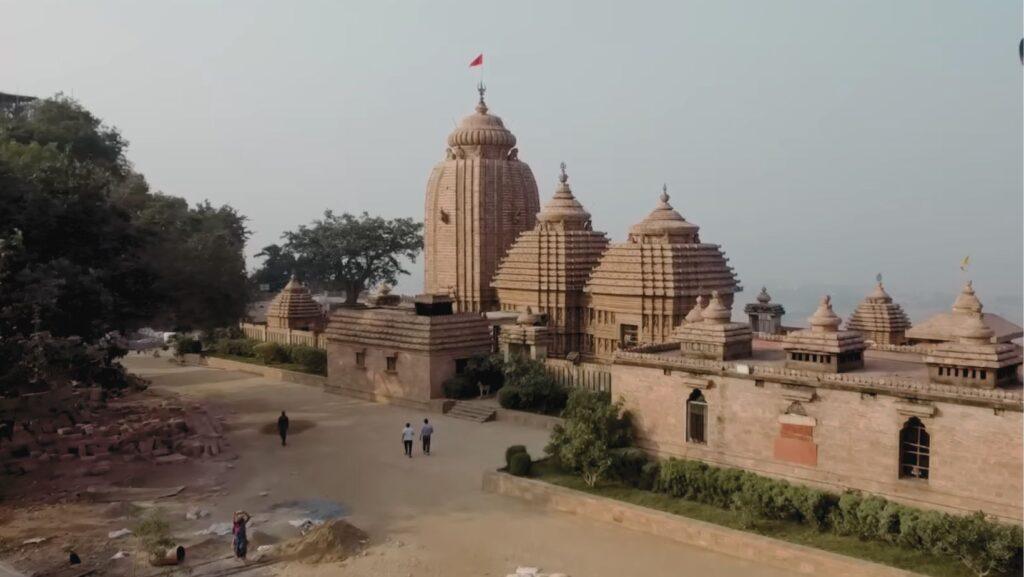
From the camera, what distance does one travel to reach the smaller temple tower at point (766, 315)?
34.8m

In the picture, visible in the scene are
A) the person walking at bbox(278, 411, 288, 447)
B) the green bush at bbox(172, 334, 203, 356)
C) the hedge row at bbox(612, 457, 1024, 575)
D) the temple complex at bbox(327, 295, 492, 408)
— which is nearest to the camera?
the hedge row at bbox(612, 457, 1024, 575)

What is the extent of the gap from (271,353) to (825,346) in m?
28.2

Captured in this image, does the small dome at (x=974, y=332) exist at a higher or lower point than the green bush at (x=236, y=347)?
higher

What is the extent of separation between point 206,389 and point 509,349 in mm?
12937

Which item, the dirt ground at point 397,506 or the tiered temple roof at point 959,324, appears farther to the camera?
the tiered temple roof at point 959,324

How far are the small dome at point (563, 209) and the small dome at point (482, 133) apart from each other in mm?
5526

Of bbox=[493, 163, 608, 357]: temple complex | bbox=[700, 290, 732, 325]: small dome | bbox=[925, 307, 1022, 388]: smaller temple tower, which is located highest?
bbox=[493, 163, 608, 357]: temple complex

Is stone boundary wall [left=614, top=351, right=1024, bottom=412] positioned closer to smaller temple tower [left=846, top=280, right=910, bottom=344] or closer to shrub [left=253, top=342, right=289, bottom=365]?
smaller temple tower [left=846, top=280, right=910, bottom=344]

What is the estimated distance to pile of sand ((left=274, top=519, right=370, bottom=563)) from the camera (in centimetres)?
1459

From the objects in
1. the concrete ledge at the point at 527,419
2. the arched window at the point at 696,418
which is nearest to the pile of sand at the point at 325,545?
the arched window at the point at 696,418

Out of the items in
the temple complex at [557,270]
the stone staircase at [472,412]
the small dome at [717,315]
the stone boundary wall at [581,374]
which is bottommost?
the stone staircase at [472,412]

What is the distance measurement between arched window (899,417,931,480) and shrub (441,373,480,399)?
1536 centimetres

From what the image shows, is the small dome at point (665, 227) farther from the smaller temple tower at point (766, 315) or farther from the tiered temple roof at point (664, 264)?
the smaller temple tower at point (766, 315)

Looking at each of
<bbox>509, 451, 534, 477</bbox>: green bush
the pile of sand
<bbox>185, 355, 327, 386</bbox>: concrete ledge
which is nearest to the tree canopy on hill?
<bbox>185, 355, 327, 386</bbox>: concrete ledge
